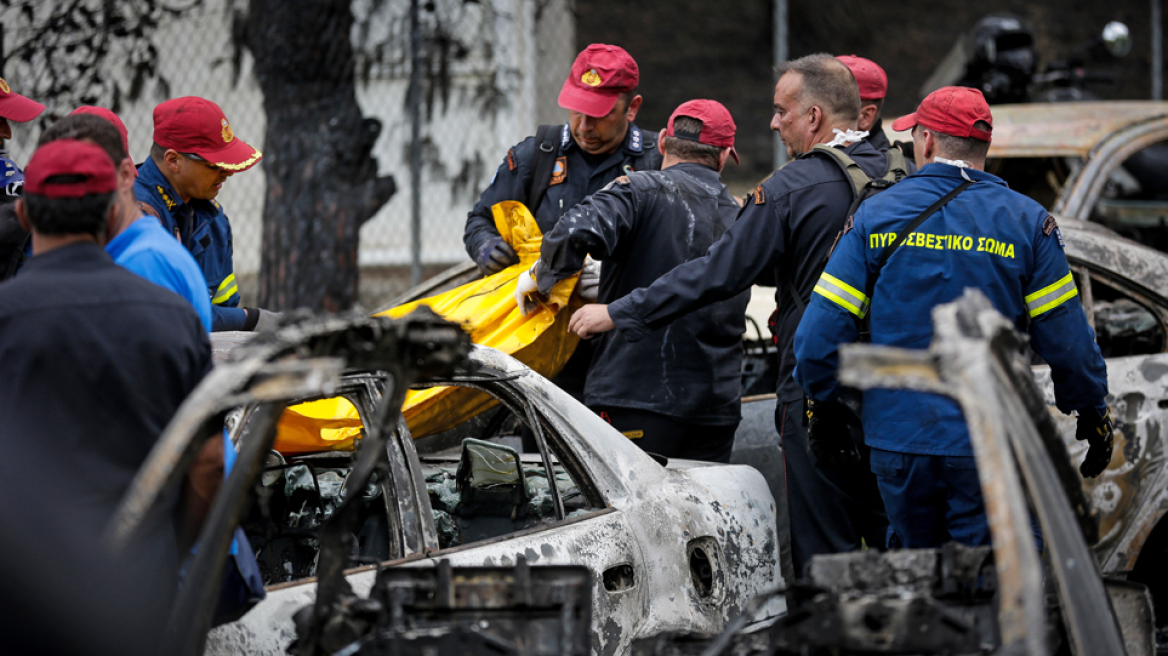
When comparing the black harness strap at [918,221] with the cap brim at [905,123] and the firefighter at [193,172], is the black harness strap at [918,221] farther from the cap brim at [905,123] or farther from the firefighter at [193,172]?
the firefighter at [193,172]

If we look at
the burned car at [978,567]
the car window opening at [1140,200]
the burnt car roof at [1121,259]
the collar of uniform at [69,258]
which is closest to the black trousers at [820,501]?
the burned car at [978,567]

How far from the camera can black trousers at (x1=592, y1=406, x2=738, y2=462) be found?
4.20 meters

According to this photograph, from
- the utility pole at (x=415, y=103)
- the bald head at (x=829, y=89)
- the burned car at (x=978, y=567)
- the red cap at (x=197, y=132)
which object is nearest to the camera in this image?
the burned car at (x=978, y=567)

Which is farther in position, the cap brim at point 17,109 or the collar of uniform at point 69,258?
the cap brim at point 17,109

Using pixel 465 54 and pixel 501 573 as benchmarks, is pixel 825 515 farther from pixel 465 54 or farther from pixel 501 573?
pixel 465 54

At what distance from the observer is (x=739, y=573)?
341 centimetres

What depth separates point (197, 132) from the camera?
368cm

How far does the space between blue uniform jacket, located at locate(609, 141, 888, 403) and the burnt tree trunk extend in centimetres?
360

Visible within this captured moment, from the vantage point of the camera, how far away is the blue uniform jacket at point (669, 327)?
13.6 ft

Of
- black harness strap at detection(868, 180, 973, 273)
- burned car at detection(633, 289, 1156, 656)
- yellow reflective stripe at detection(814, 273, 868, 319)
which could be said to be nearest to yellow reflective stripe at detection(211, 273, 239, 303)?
yellow reflective stripe at detection(814, 273, 868, 319)

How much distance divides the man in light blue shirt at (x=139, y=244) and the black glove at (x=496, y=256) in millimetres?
1954

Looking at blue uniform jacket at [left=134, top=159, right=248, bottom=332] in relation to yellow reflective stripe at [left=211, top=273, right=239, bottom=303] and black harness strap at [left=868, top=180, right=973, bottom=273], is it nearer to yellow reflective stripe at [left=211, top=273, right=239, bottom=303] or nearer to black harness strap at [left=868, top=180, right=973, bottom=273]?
yellow reflective stripe at [left=211, top=273, right=239, bottom=303]

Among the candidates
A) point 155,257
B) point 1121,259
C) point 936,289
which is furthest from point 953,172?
point 155,257

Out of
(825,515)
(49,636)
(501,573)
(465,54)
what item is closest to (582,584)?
(501,573)
